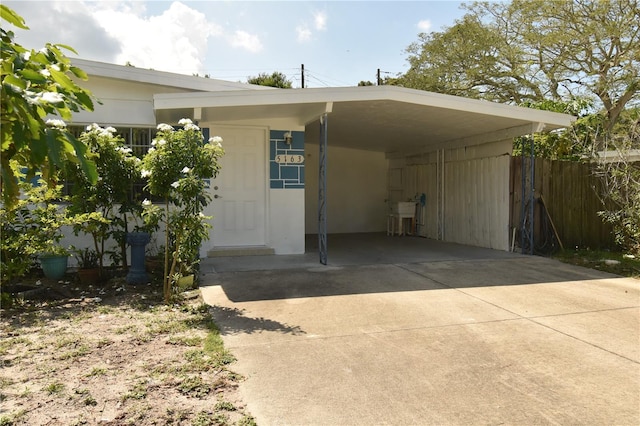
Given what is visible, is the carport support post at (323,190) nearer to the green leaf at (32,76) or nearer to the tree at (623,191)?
the tree at (623,191)

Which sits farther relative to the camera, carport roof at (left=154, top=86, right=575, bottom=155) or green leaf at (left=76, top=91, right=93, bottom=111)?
carport roof at (left=154, top=86, right=575, bottom=155)

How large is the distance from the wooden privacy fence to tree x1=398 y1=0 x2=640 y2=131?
6.36 metres

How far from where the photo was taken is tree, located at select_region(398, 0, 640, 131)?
14.1 m

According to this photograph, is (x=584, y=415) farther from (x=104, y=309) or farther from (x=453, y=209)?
(x=453, y=209)

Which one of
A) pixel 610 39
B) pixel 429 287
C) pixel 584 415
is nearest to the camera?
pixel 584 415

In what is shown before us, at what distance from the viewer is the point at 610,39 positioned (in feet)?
46.9

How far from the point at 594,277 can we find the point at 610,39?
11.3 m

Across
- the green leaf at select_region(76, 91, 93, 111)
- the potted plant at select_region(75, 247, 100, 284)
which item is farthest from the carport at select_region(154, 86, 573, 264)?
the green leaf at select_region(76, 91, 93, 111)

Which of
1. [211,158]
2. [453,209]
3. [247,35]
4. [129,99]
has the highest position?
[247,35]

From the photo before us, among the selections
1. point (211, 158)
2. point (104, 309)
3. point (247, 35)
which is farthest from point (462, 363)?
point (247, 35)

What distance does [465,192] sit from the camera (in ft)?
33.1

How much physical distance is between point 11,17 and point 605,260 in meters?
9.08

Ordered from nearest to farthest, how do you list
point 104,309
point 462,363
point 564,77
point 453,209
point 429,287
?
point 462,363 < point 104,309 < point 429,287 < point 453,209 < point 564,77

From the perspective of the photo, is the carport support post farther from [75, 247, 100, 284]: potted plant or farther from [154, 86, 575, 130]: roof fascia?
[75, 247, 100, 284]: potted plant
